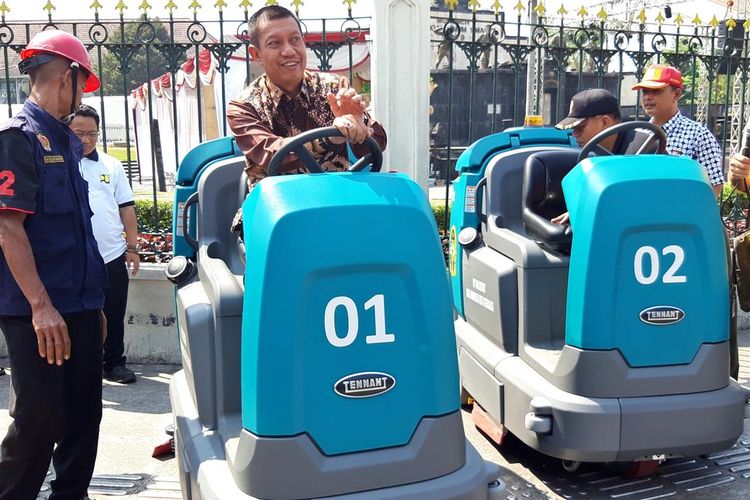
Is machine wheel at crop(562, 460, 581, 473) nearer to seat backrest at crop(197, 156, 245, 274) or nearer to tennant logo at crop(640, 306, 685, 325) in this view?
tennant logo at crop(640, 306, 685, 325)

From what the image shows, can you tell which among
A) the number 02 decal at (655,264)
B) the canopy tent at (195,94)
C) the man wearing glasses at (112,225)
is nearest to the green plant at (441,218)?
the canopy tent at (195,94)

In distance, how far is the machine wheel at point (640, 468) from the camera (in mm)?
3326

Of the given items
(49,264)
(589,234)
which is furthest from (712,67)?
(49,264)

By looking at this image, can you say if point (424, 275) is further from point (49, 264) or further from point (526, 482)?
point (526, 482)

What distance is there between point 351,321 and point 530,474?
5.83ft

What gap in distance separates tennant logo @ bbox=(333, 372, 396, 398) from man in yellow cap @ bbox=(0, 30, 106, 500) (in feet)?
3.65

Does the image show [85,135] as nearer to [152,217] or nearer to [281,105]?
[152,217]

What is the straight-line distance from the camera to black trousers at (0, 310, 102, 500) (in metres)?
2.67

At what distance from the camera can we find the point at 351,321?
6.92 feet

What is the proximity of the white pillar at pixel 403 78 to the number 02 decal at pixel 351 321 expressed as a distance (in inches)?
117

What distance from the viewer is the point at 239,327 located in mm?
2607

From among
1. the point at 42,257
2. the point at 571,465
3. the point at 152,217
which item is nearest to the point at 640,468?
the point at 571,465

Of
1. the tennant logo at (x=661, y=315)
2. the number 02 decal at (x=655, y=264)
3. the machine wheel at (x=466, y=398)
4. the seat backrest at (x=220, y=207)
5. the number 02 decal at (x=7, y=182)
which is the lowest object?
the machine wheel at (x=466, y=398)

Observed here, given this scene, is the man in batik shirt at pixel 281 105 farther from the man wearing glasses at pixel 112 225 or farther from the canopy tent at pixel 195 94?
the man wearing glasses at pixel 112 225
